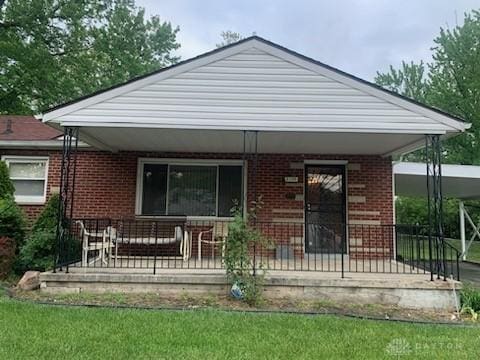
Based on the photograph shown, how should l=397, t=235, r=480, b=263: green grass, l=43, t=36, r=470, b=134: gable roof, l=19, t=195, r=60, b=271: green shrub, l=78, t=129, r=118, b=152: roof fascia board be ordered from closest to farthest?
l=43, t=36, r=470, b=134: gable roof → l=19, t=195, r=60, b=271: green shrub → l=78, t=129, r=118, b=152: roof fascia board → l=397, t=235, r=480, b=263: green grass

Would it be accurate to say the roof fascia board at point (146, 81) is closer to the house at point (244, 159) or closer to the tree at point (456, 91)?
the house at point (244, 159)

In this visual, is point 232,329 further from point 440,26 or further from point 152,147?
point 440,26

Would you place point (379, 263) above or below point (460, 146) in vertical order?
below

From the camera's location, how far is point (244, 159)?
9234mm

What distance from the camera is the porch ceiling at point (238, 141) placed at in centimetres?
762

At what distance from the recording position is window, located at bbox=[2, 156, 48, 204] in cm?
1007

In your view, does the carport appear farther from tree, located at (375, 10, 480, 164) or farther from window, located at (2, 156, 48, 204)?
tree, located at (375, 10, 480, 164)

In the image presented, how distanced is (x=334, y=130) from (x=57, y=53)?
701 inches

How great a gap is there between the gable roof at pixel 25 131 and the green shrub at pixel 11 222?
6.52 ft

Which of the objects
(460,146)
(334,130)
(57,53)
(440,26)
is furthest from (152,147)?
(440,26)

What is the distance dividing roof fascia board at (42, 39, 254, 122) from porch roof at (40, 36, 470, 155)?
0.02 meters

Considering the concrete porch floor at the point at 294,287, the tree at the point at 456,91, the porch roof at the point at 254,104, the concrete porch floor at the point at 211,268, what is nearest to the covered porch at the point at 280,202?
the concrete porch floor at the point at 211,268

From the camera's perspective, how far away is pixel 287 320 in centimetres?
534

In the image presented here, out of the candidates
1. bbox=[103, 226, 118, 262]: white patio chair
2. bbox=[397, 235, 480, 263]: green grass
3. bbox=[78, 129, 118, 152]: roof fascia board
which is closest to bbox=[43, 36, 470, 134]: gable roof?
bbox=[78, 129, 118, 152]: roof fascia board
